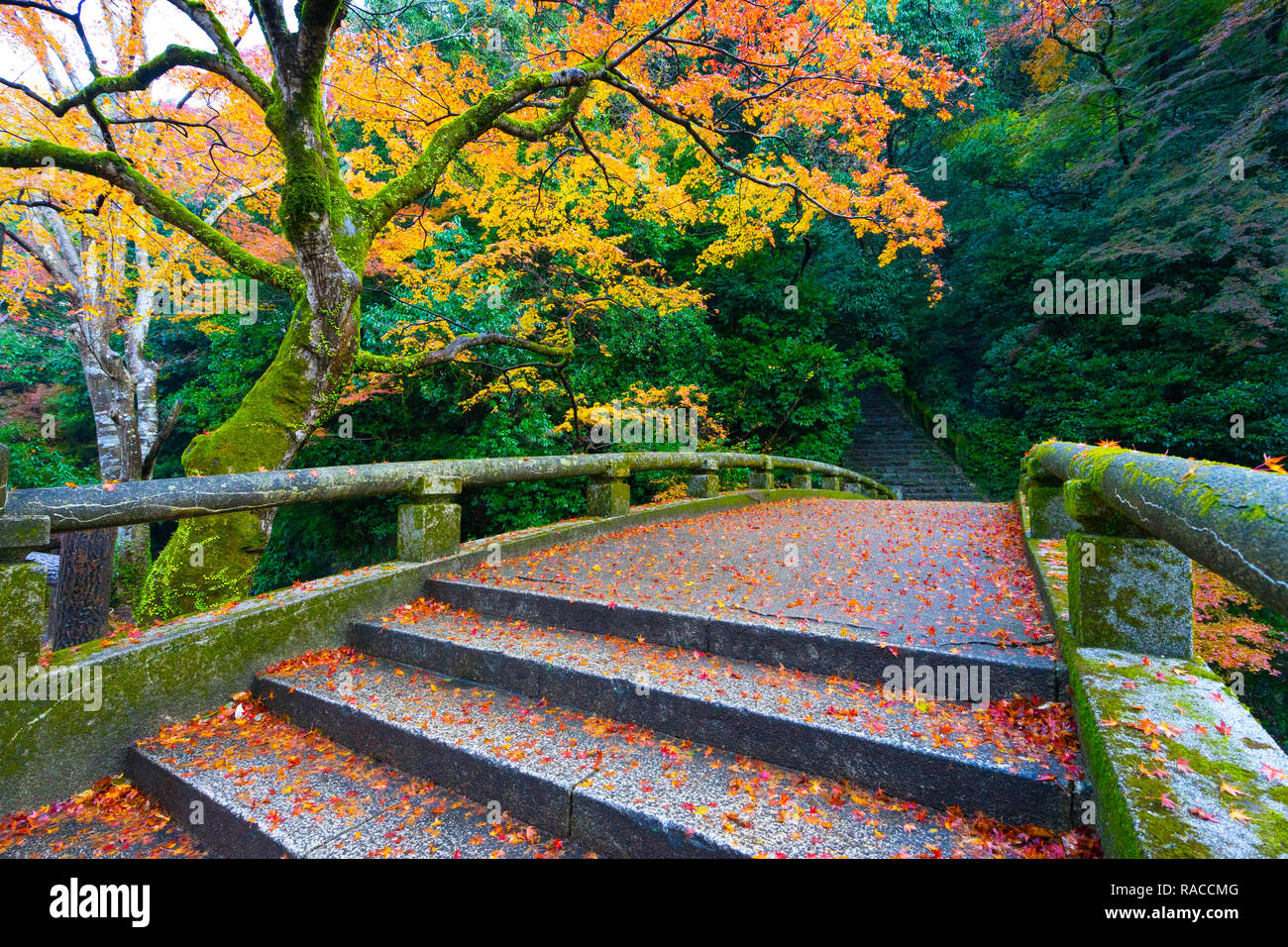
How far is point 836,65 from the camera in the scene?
6.25 m

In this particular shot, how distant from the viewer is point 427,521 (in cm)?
412

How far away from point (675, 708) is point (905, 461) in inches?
654

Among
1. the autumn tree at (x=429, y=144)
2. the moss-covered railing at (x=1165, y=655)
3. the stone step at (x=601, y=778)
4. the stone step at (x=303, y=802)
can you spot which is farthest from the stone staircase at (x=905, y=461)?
the stone step at (x=303, y=802)

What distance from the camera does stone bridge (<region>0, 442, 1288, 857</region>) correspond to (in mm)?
1674

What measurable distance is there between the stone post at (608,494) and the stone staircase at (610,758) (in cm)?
267

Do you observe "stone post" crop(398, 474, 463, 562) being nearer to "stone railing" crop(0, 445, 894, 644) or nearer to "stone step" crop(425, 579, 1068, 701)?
"stone railing" crop(0, 445, 894, 644)

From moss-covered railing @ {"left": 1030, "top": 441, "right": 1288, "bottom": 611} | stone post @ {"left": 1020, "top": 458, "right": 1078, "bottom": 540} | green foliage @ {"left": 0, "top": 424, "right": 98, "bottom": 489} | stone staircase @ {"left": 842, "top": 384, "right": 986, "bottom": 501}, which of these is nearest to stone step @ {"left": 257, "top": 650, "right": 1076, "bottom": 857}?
moss-covered railing @ {"left": 1030, "top": 441, "right": 1288, "bottom": 611}

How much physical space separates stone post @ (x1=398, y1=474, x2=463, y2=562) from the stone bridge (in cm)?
35

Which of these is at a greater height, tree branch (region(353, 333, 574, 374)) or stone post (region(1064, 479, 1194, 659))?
tree branch (region(353, 333, 574, 374))

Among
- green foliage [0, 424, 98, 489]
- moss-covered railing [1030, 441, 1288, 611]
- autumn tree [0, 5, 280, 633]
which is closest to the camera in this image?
moss-covered railing [1030, 441, 1288, 611]

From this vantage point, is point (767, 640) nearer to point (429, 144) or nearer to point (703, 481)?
point (703, 481)

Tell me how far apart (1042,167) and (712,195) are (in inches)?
414

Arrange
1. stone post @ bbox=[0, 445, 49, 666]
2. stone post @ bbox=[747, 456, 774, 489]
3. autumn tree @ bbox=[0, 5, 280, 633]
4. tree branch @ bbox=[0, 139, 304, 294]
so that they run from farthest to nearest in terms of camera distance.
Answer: stone post @ bbox=[747, 456, 774, 489], autumn tree @ bbox=[0, 5, 280, 633], tree branch @ bbox=[0, 139, 304, 294], stone post @ bbox=[0, 445, 49, 666]

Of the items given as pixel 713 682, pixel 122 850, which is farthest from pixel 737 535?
pixel 122 850
